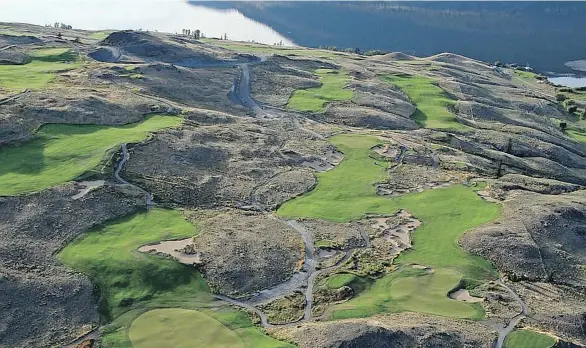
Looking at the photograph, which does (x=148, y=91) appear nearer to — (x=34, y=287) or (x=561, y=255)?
(x=34, y=287)

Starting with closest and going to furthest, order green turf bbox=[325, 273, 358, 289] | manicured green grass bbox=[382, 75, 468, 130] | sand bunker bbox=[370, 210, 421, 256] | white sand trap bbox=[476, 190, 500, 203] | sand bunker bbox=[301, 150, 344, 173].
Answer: green turf bbox=[325, 273, 358, 289] → sand bunker bbox=[370, 210, 421, 256] → white sand trap bbox=[476, 190, 500, 203] → sand bunker bbox=[301, 150, 344, 173] → manicured green grass bbox=[382, 75, 468, 130]

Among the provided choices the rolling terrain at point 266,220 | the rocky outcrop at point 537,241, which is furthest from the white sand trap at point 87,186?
the rocky outcrop at point 537,241

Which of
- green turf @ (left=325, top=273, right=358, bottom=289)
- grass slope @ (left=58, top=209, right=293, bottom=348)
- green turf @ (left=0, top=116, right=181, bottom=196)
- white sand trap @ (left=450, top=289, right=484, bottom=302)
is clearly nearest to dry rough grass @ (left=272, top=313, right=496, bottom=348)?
grass slope @ (left=58, top=209, right=293, bottom=348)

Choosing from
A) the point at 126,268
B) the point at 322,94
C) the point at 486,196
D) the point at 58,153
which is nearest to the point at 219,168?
the point at 58,153

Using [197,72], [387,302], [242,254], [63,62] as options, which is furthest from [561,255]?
[63,62]

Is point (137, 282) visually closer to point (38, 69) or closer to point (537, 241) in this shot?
point (537, 241)

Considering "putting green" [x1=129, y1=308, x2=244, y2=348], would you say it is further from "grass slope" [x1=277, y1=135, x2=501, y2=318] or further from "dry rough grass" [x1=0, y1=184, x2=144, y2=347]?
"grass slope" [x1=277, y1=135, x2=501, y2=318]

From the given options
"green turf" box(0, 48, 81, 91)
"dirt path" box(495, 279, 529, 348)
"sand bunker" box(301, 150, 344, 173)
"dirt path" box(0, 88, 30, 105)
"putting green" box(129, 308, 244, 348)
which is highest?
"green turf" box(0, 48, 81, 91)

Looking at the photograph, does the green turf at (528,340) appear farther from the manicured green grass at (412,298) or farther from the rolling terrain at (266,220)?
the manicured green grass at (412,298)
